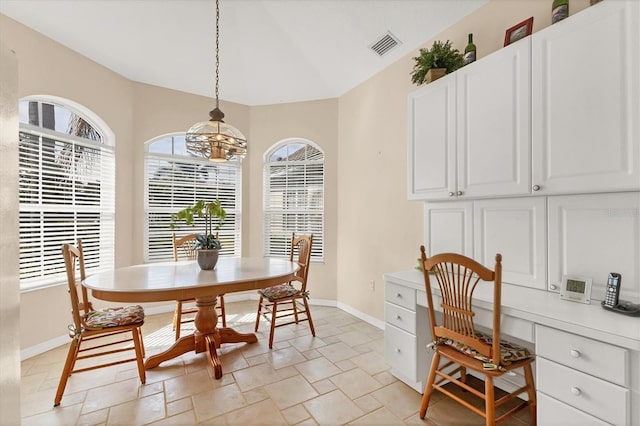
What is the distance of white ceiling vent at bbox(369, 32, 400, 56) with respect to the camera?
114 inches

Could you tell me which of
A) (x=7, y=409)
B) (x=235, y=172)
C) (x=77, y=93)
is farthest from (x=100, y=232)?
(x=7, y=409)

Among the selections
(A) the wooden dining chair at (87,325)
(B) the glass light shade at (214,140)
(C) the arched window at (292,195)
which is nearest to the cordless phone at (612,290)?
(B) the glass light shade at (214,140)

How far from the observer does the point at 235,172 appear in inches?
175

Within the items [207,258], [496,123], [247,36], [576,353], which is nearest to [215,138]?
[207,258]

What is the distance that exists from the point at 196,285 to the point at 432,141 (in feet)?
6.78

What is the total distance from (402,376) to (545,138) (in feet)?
6.17

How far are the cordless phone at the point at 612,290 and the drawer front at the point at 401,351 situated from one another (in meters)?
1.07

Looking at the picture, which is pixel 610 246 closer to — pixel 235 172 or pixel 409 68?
pixel 409 68

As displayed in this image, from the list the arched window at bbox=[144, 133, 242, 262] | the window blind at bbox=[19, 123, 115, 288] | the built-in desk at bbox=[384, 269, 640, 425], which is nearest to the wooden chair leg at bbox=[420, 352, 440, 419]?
the built-in desk at bbox=[384, 269, 640, 425]

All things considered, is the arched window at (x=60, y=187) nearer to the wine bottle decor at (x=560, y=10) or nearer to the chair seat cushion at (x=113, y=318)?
the chair seat cushion at (x=113, y=318)

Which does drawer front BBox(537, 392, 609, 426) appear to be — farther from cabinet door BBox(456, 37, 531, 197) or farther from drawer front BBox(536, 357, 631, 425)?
cabinet door BBox(456, 37, 531, 197)

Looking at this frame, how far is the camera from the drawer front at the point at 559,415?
120cm

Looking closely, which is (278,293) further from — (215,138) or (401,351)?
(215,138)

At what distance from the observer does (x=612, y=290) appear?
142cm
